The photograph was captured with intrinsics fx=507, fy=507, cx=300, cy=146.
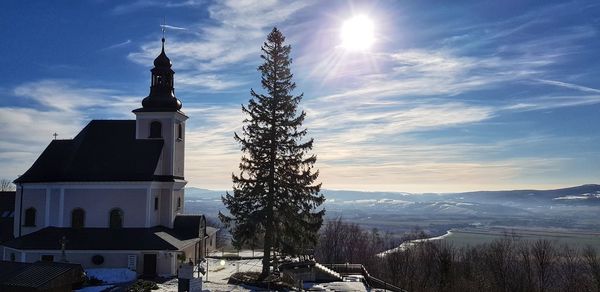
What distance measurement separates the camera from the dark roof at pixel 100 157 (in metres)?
39.4

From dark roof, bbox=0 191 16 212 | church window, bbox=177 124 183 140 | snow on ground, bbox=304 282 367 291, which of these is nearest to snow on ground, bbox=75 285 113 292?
snow on ground, bbox=304 282 367 291

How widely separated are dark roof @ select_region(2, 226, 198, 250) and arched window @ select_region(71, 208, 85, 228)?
430 millimetres

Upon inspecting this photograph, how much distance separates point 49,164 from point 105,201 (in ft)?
20.7

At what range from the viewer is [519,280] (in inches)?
2014

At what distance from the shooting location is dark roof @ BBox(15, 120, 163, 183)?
39.4 meters

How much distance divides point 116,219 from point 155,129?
7987 mm

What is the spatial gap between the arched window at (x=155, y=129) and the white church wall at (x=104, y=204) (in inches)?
205

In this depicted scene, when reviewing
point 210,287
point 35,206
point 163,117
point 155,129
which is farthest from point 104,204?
point 210,287

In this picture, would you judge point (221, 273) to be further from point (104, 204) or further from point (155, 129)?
point (155, 129)

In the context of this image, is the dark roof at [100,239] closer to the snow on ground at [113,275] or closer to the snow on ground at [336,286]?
the snow on ground at [113,275]

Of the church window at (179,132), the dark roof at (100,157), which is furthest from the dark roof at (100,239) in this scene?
the church window at (179,132)

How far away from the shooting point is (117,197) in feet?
128

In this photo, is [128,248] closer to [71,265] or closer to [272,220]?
[71,265]

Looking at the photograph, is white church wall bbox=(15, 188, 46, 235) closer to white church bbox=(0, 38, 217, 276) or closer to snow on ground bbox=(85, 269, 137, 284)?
white church bbox=(0, 38, 217, 276)
